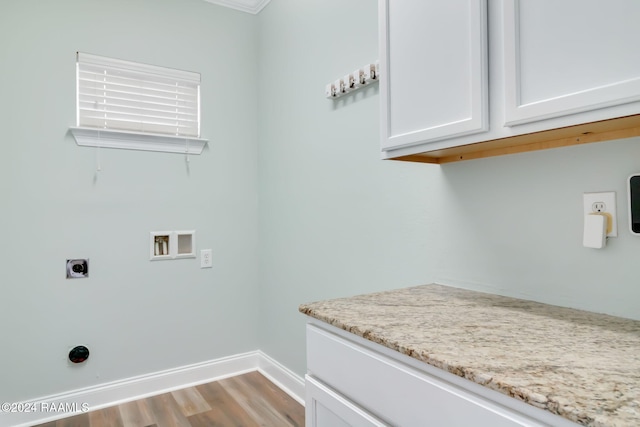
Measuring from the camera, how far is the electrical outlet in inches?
103

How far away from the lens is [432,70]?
3.71 ft

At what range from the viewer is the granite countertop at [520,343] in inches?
23.0

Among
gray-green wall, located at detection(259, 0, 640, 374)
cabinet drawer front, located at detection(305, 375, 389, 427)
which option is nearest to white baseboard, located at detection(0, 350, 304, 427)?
gray-green wall, located at detection(259, 0, 640, 374)

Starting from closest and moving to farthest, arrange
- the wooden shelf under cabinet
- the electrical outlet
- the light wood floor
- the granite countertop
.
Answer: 1. the granite countertop
2. the wooden shelf under cabinet
3. the light wood floor
4. the electrical outlet

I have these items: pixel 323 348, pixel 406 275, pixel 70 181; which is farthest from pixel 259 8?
pixel 323 348

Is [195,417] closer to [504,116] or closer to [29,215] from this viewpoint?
[29,215]

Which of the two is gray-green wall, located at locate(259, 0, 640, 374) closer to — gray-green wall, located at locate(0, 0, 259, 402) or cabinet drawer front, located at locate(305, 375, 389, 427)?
gray-green wall, located at locate(0, 0, 259, 402)

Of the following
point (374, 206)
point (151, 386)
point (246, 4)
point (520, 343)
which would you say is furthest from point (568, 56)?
point (151, 386)

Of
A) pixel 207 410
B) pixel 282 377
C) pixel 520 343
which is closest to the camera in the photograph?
pixel 520 343

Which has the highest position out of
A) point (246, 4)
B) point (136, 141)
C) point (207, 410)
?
point (246, 4)

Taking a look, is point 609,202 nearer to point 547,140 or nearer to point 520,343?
point 547,140

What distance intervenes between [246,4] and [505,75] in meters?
2.37

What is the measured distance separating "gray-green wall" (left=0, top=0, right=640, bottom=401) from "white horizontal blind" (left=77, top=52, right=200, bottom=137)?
79 mm

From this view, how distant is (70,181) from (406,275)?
1.96 meters
